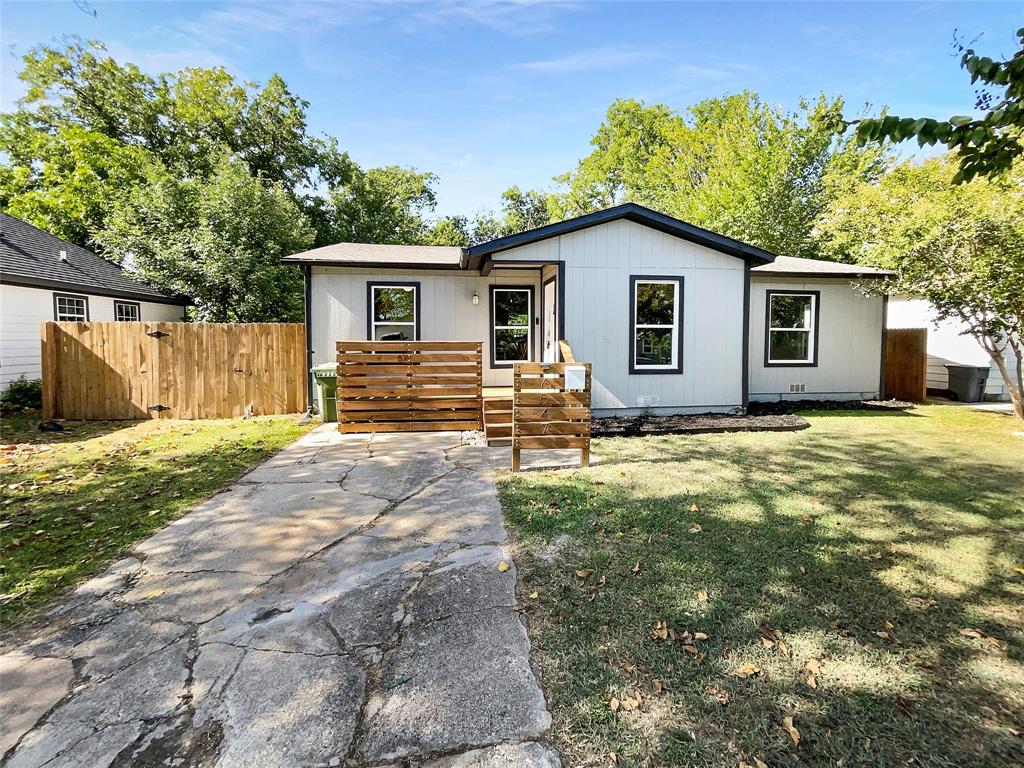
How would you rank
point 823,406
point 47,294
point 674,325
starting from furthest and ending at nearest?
1. point 47,294
2. point 823,406
3. point 674,325

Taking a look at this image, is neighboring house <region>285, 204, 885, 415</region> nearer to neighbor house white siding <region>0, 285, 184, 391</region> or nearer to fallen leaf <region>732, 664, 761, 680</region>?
fallen leaf <region>732, 664, 761, 680</region>

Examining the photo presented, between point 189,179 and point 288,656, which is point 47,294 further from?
point 288,656

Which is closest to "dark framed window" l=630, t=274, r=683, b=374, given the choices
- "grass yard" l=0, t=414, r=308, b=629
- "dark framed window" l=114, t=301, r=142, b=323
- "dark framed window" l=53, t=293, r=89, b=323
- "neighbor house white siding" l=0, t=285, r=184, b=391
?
"grass yard" l=0, t=414, r=308, b=629

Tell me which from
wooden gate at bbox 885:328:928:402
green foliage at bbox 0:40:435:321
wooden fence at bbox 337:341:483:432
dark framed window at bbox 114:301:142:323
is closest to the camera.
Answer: wooden fence at bbox 337:341:483:432

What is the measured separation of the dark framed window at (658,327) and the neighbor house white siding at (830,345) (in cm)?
281

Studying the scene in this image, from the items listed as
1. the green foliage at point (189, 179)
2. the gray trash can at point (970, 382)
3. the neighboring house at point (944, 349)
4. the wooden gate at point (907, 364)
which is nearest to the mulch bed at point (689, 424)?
the wooden gate at point (907, 364)

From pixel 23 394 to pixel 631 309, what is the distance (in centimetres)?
1233

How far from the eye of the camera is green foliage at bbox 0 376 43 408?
9680mm

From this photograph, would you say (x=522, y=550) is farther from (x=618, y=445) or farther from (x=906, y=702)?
(x=618, y=445)

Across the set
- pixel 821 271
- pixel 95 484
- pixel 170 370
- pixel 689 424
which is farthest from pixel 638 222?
pixel 170 370

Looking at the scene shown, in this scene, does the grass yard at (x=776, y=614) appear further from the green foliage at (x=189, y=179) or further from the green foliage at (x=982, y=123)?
the green foliage at (x=189, y=179)

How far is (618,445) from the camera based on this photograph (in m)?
6.72

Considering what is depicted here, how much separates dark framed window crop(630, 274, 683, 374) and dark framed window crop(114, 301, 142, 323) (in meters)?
13.5

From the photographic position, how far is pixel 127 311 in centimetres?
1316
